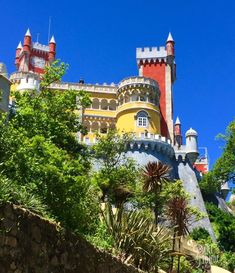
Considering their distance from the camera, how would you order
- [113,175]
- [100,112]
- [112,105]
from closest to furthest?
[113,175]
[100,112]
[112,105]

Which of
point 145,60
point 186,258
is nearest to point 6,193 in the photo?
point 186,258

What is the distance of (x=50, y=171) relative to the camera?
12711mm

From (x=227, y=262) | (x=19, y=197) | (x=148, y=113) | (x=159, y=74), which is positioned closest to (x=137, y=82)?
(x=148, y=113)

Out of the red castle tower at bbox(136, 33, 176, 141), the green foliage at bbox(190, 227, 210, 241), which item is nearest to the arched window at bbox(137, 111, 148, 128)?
the red castle tower at bbox(136, 33, 176, 141)

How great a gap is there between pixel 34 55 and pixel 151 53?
985 inches

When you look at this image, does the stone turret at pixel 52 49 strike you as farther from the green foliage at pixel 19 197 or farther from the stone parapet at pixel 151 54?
the green foliage at pixel 19 197

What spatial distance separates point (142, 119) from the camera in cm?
5794

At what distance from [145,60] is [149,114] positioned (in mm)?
13964

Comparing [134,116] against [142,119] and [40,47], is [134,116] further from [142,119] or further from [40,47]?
[40,47]

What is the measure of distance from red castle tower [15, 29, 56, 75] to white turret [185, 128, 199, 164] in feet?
107

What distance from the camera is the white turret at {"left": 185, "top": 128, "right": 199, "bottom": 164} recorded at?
57594 millimetres

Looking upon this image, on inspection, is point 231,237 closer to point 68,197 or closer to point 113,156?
point 113,156

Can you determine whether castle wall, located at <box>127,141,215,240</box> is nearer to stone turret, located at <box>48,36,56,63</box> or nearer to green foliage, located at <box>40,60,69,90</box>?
Answer: green foliage, located at <box>40,60,69,90</box>

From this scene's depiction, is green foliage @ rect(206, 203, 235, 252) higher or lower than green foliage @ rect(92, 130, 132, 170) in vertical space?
lower
